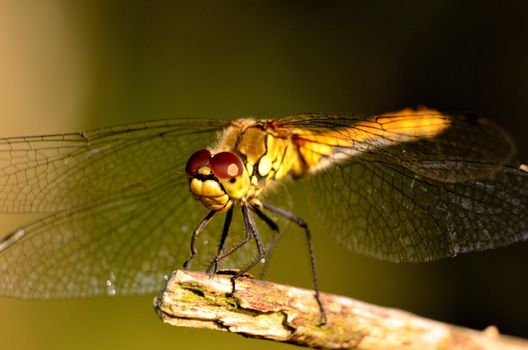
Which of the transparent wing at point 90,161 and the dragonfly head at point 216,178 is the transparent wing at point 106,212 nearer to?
the transparent wing at point 90,161

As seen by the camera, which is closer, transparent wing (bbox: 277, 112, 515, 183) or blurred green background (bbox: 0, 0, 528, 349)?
transparent wing (bbox: 277, 112, 515, 183)

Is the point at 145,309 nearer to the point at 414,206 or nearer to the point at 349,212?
the point at 349,212

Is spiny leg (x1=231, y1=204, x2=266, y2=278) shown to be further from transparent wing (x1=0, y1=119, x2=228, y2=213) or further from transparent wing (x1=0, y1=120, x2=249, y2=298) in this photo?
transparent wing (x1=0, y1=119, x2=228, y2=213)

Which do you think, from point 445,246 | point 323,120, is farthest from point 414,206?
point 323,120

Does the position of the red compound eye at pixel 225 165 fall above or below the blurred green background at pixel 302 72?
below

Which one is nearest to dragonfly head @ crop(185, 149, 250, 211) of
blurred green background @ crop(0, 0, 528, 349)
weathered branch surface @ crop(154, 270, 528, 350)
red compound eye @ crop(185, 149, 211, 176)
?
red compound eye @ crop(185, 149, 211, 176)

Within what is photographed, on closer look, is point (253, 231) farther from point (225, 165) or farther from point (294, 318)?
point (294, 318)

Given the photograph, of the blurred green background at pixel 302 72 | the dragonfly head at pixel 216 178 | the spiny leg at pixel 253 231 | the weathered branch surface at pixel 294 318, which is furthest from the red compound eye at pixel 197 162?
the blurred green background at pixel 302 72
